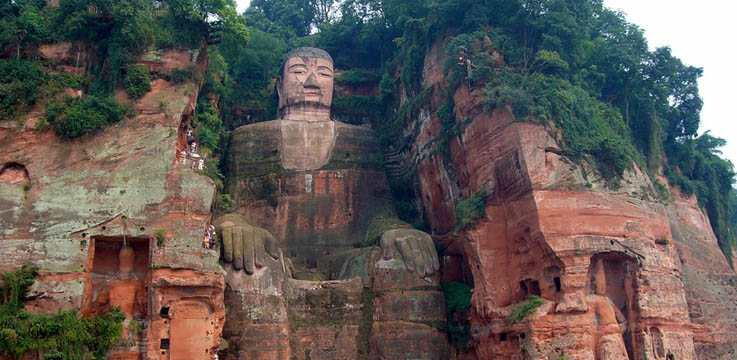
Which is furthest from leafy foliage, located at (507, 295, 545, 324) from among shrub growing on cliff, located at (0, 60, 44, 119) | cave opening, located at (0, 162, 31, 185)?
shrub growing on cliff, located at (0, 60, 44, 119)

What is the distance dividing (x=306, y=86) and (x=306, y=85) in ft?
0.15

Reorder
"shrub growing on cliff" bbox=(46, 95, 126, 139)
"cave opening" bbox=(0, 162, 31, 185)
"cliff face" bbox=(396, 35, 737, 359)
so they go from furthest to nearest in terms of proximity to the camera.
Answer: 1. "cliff face" bbox=(396, 35, 737, 359)
2. "shrub growing on cliff" bbox=(46, 95, 126, 139)
3. "cave opening" bbox=(0, 162, 31, 185)

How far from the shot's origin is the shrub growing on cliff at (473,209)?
23.7m

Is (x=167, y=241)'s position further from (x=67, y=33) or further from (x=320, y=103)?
(x=320, y=103)

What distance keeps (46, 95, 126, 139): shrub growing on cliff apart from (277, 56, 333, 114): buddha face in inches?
360

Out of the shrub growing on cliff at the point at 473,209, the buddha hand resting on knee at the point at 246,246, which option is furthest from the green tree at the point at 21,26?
the shrub growing on cliff at the point at 473,209

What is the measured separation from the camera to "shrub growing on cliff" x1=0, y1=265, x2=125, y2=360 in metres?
18.4

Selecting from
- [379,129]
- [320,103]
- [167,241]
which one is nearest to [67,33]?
[167,241]

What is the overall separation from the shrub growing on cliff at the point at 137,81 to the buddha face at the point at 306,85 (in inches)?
322

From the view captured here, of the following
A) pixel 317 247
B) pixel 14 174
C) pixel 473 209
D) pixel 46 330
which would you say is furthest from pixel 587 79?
pixel 46 330

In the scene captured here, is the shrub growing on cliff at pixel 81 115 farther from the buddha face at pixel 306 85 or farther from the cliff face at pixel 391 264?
the buddha face at pixel 306 85

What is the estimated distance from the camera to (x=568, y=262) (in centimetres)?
2195

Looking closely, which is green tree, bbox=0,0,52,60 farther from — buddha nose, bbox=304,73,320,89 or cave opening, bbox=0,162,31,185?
buddha nose, bbox=304,73,320,89

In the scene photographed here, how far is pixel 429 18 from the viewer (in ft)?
92.4
